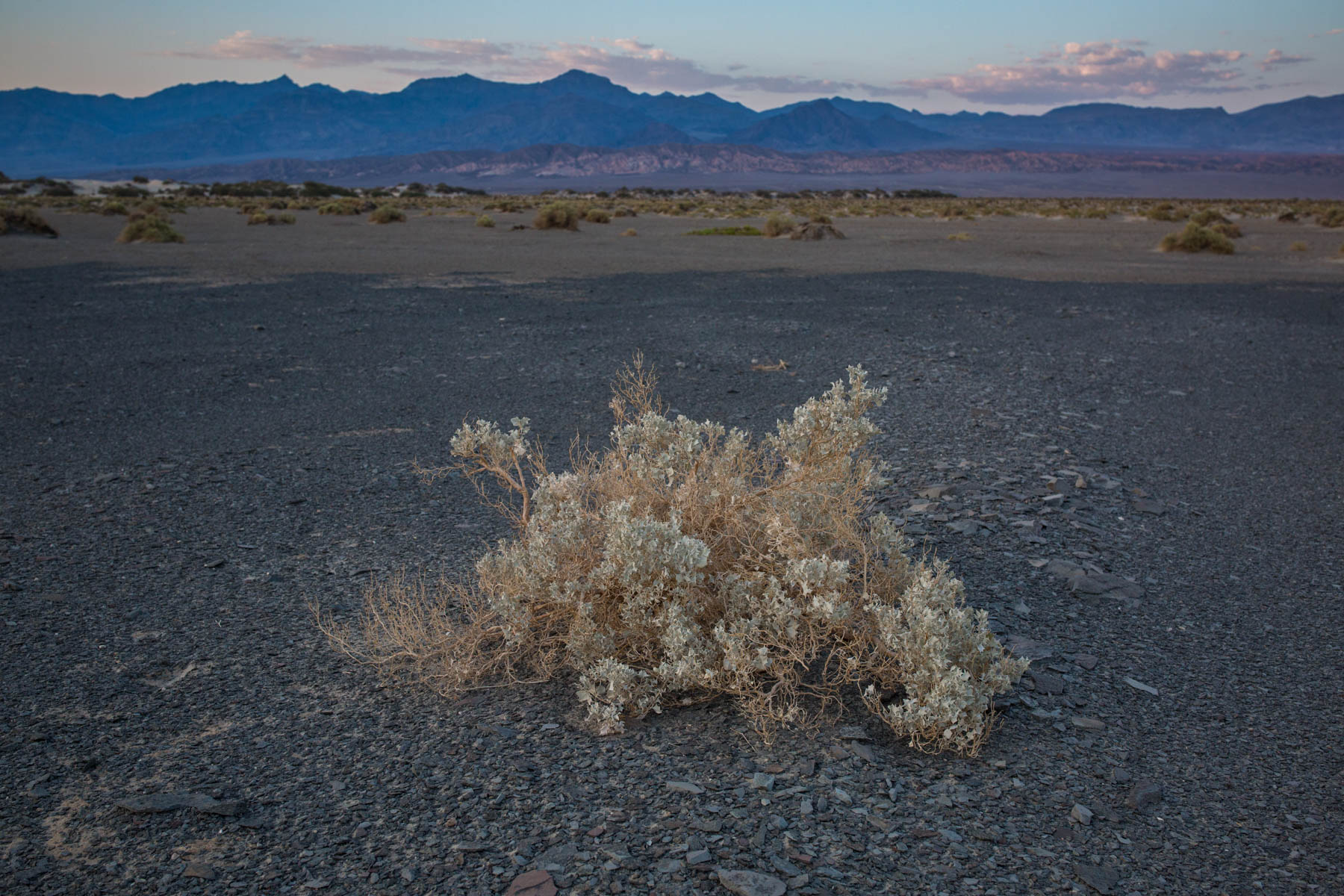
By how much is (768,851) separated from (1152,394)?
7.82m

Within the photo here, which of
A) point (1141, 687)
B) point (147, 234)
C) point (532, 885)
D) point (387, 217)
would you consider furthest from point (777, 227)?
point (532, 885)

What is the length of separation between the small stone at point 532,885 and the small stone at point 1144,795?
1869 mm

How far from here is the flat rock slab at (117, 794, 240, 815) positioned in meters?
2.59

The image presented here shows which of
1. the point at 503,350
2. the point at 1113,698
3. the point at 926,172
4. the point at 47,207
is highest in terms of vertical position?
the point at 926,172

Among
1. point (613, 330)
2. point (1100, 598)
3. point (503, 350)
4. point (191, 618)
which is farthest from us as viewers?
point (613, 330)

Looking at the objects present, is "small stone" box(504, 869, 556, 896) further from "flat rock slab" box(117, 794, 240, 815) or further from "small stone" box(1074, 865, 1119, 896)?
"small stone" box(1074, 865, 1119, 896)

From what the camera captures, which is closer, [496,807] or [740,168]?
[496,807]

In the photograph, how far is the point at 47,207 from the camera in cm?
3900

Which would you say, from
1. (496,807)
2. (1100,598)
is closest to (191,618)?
(496,807)

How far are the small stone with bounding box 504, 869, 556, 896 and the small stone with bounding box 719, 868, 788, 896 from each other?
48cm

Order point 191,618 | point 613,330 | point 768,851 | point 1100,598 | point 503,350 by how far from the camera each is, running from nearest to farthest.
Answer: point 768,851
point 191,618
point 1100,598
point 503,350
point 613,330

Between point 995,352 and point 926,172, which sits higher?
point 926,172

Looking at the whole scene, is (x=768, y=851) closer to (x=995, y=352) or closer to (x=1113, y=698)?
(x=1113, y=698)

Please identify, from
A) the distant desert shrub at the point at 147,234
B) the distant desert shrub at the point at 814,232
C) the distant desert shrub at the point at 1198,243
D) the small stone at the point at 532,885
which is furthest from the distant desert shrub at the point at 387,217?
the small stone at the point at 532,885
